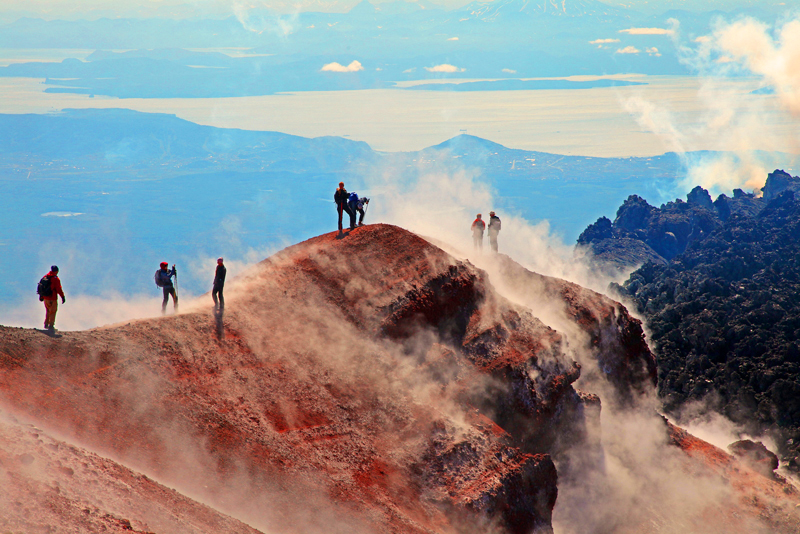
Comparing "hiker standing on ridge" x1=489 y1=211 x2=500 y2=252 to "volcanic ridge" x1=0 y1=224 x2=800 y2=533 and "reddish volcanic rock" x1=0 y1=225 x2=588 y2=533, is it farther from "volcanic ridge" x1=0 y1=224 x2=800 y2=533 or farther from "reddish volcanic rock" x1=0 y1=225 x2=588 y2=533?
"reddish volcanic rock" x1=0 y1=225 x2=588 y2=533

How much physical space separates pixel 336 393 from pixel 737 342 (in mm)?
84255

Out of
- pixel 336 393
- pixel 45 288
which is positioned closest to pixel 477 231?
pixel 336 393

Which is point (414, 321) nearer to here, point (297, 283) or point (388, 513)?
point (297, 283)

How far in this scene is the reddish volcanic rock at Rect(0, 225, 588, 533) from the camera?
23.5 m

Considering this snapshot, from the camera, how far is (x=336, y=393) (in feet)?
97.3

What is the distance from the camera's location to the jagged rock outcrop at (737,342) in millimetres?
75688

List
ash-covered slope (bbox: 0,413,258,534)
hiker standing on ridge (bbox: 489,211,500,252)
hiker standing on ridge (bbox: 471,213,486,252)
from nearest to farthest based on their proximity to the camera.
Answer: ash-covered slope (bbox: 0,413,258,534)
hiker standing on ridge (bbox: 471,213,486,252)
hiker standing on ridge (bbox: 489,211,500,252)

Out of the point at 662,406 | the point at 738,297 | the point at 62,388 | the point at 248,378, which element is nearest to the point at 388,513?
the point at 248,378

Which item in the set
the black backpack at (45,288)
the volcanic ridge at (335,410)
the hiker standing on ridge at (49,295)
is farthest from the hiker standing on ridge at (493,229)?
the black backpack at (45,288)

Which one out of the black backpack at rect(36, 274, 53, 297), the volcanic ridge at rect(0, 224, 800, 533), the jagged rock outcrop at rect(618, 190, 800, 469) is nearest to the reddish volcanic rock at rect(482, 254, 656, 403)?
the volcanic ridge at rect(0, 224, 800, 533)

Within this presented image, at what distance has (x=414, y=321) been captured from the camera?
34.1 meters

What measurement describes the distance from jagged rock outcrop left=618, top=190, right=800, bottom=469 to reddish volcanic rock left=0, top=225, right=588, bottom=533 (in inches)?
1820

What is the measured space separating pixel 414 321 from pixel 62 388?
16.7 m

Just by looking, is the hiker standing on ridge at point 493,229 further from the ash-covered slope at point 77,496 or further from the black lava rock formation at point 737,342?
the black lava rock formation at point 737,342
